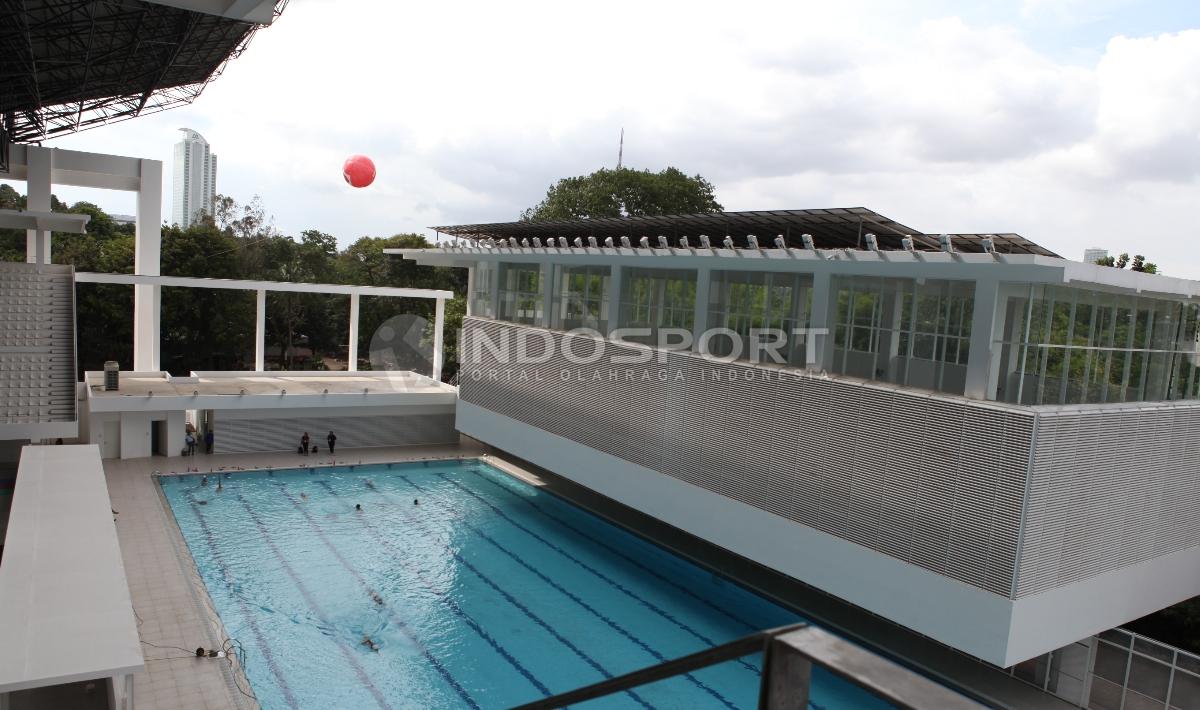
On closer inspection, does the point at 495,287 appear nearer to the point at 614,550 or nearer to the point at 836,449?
the point at 614,550

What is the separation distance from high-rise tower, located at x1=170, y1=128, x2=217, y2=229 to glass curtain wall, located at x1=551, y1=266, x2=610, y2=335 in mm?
68492

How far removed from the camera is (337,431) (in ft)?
83.1

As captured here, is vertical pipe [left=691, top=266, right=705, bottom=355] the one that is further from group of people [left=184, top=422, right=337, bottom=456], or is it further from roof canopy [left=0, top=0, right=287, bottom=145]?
group of people [left=184, top=422, right=337, bottom=456]

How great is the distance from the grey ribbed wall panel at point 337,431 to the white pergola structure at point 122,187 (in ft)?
13.9

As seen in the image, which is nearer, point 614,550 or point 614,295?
point 614,550

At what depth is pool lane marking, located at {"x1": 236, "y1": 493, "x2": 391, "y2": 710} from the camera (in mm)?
11594

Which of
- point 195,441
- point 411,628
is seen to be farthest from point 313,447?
point 411,628

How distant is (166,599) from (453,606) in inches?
190

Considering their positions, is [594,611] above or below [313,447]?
below

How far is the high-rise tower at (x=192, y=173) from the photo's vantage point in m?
77.8

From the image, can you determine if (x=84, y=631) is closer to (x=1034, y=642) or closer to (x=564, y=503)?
(x=1034, y=642)

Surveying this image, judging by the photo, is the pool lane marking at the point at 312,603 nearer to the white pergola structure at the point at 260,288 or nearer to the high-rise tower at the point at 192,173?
the white pergola structure at the point at 260,288

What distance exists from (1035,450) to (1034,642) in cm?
281

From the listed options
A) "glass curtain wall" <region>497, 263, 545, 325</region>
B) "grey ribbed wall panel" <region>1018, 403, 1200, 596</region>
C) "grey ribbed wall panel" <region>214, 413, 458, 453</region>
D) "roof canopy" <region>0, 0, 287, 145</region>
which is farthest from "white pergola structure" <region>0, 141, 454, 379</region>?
"grey ribbed wall panel" <region>1018, 403, 1200, 596</region>
